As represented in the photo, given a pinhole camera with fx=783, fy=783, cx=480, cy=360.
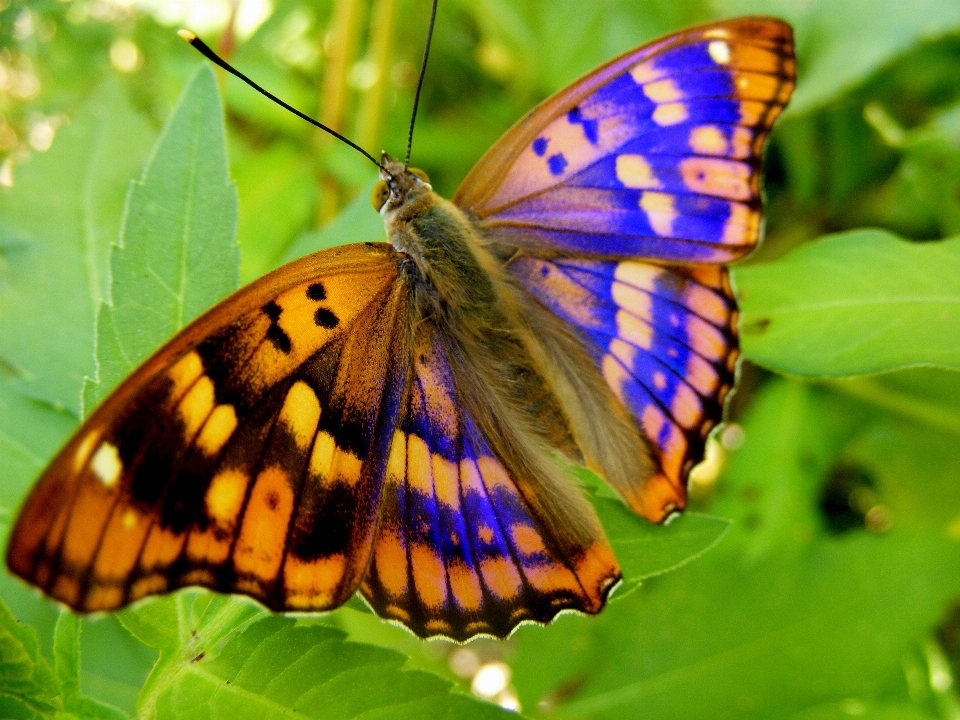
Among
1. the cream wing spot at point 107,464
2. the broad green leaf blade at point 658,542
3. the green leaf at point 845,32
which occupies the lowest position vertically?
the broad green leaf blade at point 658,542

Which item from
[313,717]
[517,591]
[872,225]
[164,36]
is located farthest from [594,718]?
[164,36]

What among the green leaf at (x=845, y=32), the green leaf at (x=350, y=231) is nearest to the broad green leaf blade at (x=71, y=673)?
the green leaf at (x=350, y=231)

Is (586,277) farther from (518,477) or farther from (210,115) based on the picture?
(210,115)

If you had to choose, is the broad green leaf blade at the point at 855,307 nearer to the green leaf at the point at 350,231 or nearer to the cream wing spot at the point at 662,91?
the cream wing spot at the point at 662,91

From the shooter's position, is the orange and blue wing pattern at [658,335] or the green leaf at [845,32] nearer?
the orange and blue wing pattern at [658,335]

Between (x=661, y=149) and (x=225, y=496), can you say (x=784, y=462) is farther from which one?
(x=225, y=496)

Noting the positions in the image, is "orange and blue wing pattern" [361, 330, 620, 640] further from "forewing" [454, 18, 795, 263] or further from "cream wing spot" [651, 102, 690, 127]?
"cream wing spot" [651, 102, 690, 127]

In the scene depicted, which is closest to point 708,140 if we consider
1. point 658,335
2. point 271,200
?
point 658,335
